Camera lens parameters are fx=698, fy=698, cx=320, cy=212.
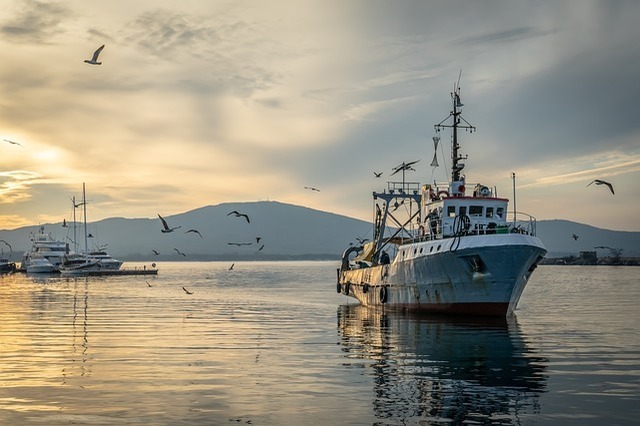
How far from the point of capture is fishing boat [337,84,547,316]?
39.0 metres

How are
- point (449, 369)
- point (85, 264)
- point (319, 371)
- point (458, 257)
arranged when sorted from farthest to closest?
point (85, 264), point (458, 257), point (449, 369), point (319, 371)

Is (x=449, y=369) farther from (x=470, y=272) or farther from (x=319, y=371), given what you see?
(x=470, y=272)

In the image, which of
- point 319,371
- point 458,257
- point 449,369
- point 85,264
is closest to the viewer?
point 319,371

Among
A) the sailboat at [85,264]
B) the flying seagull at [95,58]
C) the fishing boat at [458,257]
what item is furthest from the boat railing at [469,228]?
the sailboat at [85,264]

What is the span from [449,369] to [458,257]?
17.3 meters

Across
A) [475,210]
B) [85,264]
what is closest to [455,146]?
[475,210]

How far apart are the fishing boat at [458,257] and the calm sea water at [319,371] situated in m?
1.72

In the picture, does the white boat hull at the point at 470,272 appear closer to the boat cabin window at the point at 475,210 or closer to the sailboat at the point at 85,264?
the boat cabin window at the point at 475,210

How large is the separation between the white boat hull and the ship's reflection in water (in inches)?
53.4

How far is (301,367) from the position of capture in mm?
23656

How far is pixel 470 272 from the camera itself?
131ft

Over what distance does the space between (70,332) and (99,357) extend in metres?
10.4

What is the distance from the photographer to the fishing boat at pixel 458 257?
128 feet

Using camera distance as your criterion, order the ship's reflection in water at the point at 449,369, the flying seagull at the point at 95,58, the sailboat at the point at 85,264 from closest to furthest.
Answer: the ship's reflection in water at the point at 449,369 < the flying seagull at the point at 95,58 < the sailboat at the point at 85,264
